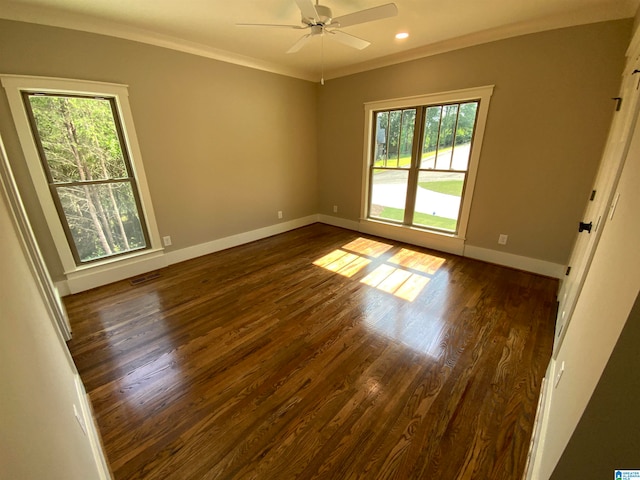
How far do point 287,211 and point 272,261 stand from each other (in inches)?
58.1

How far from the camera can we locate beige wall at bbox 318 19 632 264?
8.08 ft

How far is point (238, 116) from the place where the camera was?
3.76 m

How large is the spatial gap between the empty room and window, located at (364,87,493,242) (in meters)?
0.03

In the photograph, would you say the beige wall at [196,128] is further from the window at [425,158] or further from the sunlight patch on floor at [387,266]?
the sunlight patch on floor at [387,266]

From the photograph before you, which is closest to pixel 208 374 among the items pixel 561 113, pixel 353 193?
pixel 353 193

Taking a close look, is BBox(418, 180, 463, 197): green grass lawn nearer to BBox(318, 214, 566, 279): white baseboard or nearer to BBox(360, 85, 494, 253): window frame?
BBox(360, 85, 494, 253): window frame

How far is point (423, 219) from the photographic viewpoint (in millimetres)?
4039

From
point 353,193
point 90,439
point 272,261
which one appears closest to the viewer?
point 90,439

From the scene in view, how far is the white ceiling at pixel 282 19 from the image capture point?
225 centimetres

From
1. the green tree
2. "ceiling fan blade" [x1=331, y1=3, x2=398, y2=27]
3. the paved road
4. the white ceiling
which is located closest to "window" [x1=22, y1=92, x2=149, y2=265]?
the green tree

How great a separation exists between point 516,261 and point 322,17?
3.38m

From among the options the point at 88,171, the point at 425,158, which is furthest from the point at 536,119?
the point at 88,171

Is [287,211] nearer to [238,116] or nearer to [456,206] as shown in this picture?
[238,116]

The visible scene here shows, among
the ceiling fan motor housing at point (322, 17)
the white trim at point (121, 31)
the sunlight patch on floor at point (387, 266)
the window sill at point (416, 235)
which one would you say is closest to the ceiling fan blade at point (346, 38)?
the ceiling fan motor housing at point (322, 17)
